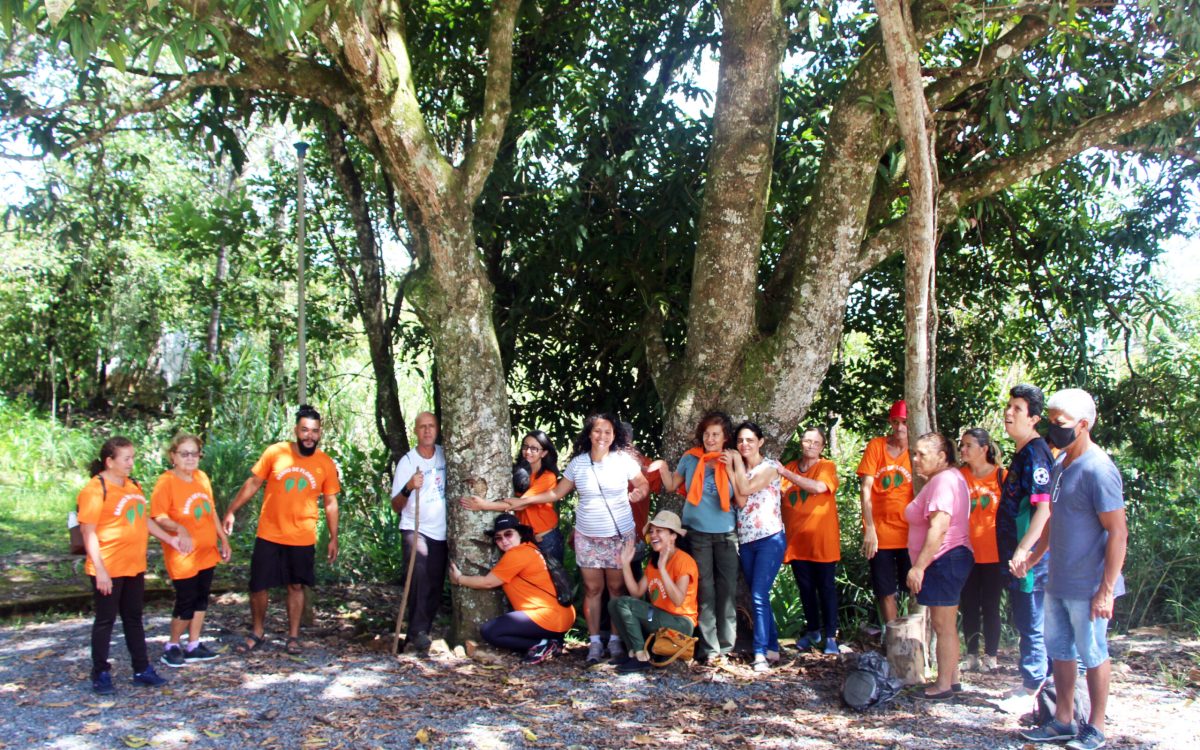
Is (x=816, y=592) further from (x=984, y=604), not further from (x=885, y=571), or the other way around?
(x=984, y=604)

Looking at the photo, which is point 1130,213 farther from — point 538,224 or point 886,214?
point 538,224

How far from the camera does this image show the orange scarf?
6.46 meters

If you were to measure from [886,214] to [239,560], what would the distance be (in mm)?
6594

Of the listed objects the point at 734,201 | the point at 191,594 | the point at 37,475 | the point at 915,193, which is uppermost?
the point at 734,201

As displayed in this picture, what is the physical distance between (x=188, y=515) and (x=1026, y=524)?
4.93 meters

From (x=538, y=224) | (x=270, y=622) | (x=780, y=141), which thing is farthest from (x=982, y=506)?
(x=270, y=622)

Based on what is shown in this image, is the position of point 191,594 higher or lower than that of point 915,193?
lower

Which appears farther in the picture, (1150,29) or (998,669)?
(1150,29)

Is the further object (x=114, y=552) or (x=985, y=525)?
(x=985, y=525)

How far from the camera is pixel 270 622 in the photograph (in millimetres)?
7453

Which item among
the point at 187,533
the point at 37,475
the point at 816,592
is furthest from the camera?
the point at 37,475

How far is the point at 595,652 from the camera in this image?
21.3ft

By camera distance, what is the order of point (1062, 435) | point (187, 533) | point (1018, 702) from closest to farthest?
point (1062, 435) → point (1018, 702) → point (187, 533)

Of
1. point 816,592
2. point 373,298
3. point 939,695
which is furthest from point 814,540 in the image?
point 373,298
